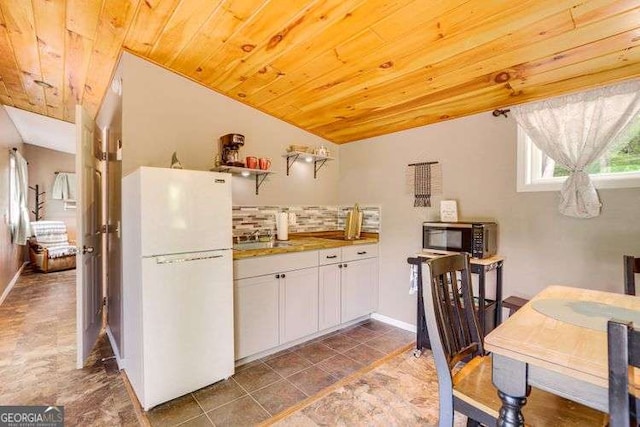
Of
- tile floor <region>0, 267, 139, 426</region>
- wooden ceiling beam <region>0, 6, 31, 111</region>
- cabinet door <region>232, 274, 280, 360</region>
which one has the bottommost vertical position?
tile floor <region>0, 267, 139, 426</region>

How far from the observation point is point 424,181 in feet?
9.90

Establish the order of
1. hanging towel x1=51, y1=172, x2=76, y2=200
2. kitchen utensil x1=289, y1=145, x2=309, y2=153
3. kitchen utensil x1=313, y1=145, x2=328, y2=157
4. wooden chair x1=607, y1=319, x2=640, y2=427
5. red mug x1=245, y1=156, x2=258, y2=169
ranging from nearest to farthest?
wooden chair x1=607, y1=319, x2=640, y2=427
red mug x1=245, y1=156, x2=258, y2=169
kitchen utensil x1=289, y1=145, x2=309, y2=153
kitchen utensil x1=313, y1=145, x2=328, y2=157
hanging towel x1=51, y1=172, x2=76, y2=200

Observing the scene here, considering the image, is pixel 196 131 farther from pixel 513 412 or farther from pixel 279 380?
pixel 513 412

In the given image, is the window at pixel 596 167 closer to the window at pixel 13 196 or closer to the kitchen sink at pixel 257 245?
the kitchen sink at pixel 257 245

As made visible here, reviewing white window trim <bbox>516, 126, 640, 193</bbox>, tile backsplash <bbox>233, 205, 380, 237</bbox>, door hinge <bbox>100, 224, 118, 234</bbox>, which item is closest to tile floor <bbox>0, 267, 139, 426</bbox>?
door hinge <bbox>100, 224, 118, 234</bbox>

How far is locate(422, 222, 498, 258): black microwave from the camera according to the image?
7.75ft

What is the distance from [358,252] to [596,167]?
1.95 m

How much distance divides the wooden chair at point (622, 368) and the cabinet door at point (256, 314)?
2031 millimetres

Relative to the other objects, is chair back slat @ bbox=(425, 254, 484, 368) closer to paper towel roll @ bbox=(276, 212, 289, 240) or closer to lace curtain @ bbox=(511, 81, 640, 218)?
lace curtain @ bbox=(511, 81, 640, 218)

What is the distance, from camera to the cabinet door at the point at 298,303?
2.57 m

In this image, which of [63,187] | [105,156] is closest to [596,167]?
[105,156]

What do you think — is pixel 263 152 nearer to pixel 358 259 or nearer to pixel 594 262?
pixel 358 259

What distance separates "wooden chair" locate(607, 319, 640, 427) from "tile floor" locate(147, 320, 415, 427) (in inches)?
65.1

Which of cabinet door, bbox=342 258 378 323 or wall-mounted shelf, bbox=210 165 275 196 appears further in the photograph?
cabinet door, bbox=342 258 378 323
